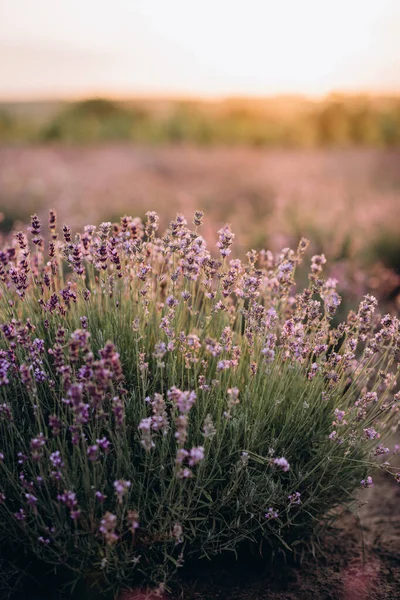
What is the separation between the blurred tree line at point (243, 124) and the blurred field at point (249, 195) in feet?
22.6

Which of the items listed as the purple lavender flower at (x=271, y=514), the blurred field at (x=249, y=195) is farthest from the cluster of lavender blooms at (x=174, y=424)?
the blurred field at (x=249, y=195)

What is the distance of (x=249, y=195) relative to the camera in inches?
550

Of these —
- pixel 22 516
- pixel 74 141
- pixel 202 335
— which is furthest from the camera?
pixel 74 141

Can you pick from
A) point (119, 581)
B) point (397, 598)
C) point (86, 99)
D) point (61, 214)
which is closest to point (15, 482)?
point (119, 581)

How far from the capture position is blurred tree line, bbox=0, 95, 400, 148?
29.6 metres

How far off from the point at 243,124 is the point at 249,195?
21.5m

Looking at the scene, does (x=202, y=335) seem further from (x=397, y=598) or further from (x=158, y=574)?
(x=397, y=598)

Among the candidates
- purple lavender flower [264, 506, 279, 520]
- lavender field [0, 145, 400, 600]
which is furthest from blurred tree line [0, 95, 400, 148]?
purple lavender flower [264, 506, 279, 520]

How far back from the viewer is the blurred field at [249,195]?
7.87m

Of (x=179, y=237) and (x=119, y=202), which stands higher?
(x=179, y=237)

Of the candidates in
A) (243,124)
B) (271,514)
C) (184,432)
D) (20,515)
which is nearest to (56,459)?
(20,515)

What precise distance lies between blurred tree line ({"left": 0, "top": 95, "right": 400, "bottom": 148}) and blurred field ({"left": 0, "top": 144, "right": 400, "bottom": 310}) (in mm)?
6893

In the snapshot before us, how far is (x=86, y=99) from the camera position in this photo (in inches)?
1508

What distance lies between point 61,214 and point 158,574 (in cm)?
829
